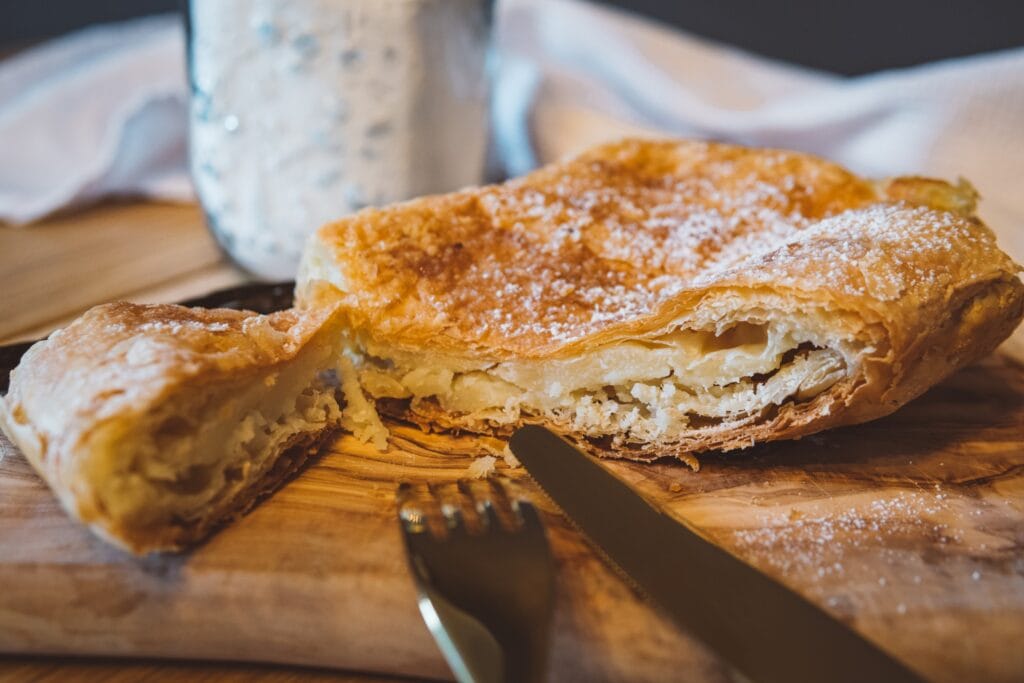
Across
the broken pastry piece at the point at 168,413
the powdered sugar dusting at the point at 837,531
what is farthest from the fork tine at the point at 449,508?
the powdered sugar dusting at the point at 837,531

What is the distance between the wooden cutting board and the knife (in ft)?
0.11

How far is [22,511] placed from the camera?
48.2 inches

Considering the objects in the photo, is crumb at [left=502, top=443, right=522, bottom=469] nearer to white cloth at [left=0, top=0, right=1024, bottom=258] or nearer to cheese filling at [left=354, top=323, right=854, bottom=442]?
cheese filling at [left=354, top=323, right=854, bottom=442]

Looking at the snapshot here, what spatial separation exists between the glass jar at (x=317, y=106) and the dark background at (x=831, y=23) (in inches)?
65.7

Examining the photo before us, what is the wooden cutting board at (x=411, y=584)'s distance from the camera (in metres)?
1.05

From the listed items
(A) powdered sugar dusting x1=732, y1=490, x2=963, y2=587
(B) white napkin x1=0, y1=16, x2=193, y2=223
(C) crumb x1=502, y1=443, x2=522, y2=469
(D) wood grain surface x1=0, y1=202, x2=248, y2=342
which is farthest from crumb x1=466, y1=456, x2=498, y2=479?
(B) white napkin x1=0, y1=16, x2=193, y2=223

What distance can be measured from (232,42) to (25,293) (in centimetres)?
86

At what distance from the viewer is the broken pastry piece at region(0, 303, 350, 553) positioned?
109 centimetres

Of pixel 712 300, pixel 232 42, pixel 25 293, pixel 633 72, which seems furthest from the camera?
pixel 633 72

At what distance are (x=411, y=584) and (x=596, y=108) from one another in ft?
7.27

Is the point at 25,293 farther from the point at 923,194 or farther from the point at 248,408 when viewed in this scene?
the point at 923,194

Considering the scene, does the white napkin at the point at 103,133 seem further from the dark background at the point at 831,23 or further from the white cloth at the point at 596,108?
the dark background at the point at 831,23

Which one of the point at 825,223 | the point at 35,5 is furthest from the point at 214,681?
the point at 35,5

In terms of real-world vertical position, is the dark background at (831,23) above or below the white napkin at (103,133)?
above
